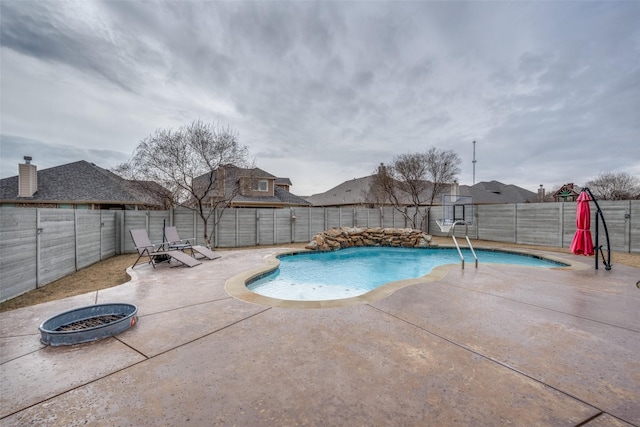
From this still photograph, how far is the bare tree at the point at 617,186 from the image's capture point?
22.0m

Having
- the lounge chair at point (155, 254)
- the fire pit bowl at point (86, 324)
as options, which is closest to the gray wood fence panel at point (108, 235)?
the lounge chair at point (155, 254)

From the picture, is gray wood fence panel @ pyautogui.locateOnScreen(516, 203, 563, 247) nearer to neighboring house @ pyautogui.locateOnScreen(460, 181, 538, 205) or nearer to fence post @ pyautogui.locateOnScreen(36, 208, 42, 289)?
neighboring house @ pyautogui.locateOnScreen(460, 181, 538, 205)

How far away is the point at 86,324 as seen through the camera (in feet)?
9.93

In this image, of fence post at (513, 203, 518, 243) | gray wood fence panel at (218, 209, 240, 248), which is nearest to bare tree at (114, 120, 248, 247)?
gray wood fence panel at (218, 209, 240, 248)

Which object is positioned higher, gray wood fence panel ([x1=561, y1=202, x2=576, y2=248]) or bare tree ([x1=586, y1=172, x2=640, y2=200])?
bare tree ([x1=586, y1=172, x2=640, y2=200])

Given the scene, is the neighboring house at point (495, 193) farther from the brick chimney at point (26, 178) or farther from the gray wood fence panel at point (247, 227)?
the brick chimney at point (26, 178)

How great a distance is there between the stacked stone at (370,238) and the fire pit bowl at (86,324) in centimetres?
753

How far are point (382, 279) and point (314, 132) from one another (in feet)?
30.3

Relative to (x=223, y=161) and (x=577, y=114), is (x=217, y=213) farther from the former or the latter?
(x=577, y=114)

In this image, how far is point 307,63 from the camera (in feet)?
30.5

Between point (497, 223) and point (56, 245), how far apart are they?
15.8 m

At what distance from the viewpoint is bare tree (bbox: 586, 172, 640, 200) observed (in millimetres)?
22000

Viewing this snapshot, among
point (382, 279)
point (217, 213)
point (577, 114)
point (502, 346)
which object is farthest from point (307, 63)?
point (577, 114)

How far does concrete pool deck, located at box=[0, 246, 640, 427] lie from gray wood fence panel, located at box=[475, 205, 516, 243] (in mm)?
9188
